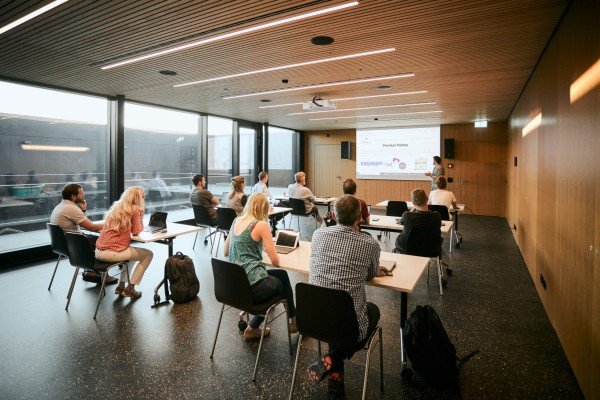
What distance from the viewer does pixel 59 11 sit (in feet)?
10.1

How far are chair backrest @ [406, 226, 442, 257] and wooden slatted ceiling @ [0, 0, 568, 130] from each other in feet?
6.76

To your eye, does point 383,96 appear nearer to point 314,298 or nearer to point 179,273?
point 179,273

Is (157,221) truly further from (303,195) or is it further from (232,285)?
(303,195)

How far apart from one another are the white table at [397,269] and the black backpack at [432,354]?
23cm

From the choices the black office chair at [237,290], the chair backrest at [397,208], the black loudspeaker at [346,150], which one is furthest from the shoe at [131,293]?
the black loudspeaker at [346,150]

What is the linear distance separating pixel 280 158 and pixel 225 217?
722 centimetres

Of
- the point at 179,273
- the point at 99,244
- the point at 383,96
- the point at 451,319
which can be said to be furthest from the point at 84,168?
the point at 451,319

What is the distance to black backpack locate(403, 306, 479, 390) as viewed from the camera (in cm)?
234

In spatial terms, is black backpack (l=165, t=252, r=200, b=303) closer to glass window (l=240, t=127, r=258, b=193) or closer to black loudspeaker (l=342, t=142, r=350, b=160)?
glass window (l=240, t=127, r=258, b=193)

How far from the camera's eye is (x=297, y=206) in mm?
7426

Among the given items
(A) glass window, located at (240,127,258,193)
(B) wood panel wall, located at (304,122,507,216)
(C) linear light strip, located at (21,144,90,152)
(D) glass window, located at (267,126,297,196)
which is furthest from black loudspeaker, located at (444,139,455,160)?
(C) linear light strip, located at (21,144,90,152)

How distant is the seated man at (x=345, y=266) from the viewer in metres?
2.18

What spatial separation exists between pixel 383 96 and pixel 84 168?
18.6 feet

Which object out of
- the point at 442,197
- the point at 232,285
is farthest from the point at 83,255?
the point at 442,197
